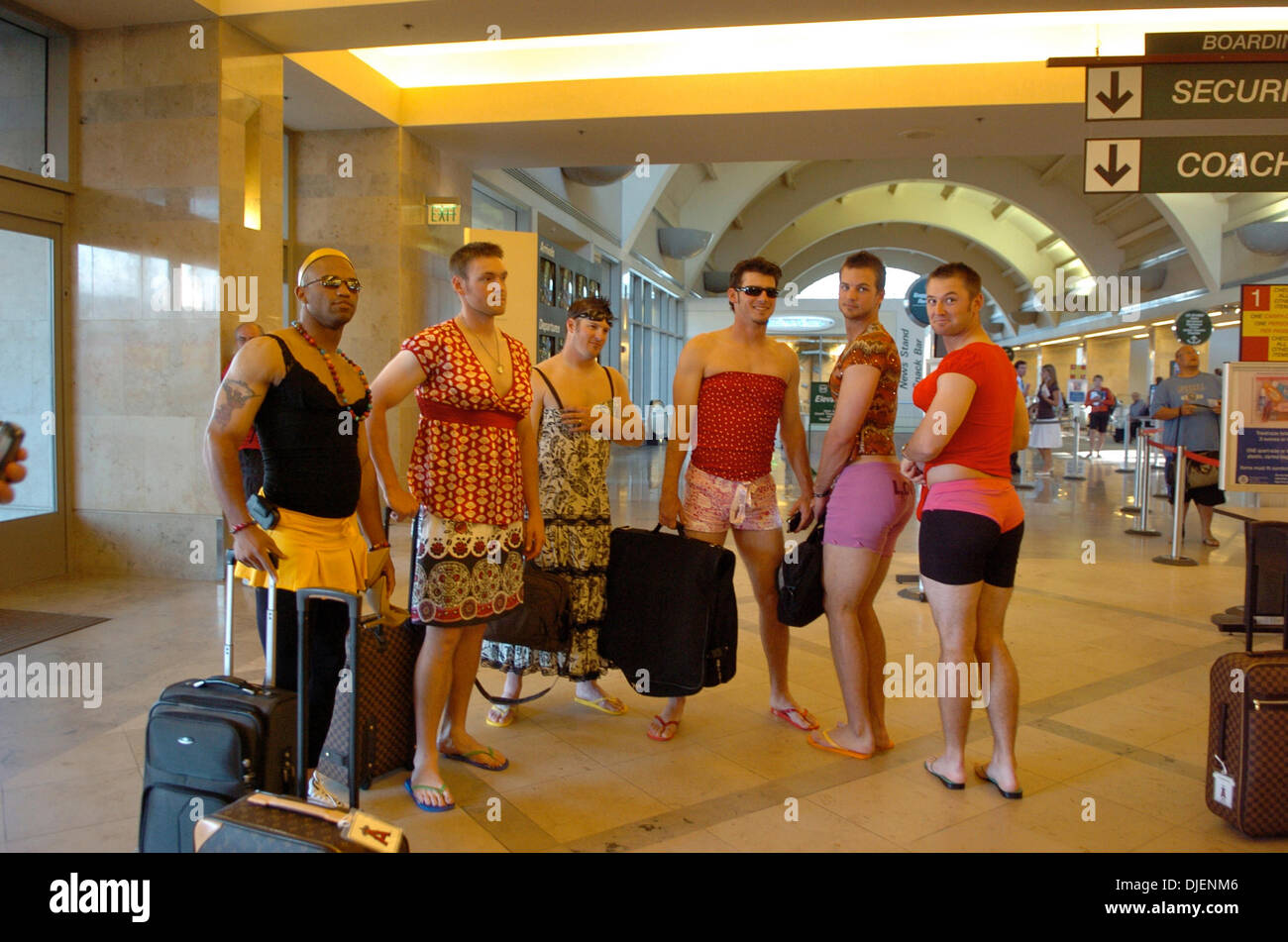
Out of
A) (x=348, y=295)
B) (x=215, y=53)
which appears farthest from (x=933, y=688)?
(x=215, y=53)

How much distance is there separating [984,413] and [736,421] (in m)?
0.93

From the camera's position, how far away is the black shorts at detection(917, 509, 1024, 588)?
2916 millimetres

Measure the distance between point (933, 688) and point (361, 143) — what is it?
7.37 metres

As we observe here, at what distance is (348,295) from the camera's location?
2518 millimetres

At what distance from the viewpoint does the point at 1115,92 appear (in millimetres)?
4230

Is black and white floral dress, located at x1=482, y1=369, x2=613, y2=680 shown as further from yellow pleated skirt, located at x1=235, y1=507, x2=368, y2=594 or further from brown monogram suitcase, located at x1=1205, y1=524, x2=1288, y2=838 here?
brown monogram suitcase, located at x1=1205, y1=524, x2=1288, y2=838

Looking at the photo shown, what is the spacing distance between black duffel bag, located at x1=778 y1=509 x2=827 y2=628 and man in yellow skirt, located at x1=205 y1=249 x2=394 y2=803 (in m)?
1.64

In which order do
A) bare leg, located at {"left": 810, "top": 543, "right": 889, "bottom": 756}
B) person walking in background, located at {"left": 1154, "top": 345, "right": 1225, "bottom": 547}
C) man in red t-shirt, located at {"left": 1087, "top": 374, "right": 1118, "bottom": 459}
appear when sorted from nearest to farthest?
bare leg, located at {"left": 810, "top": 543, "right": 889, "bottom": 756}
person walking in background, located at {"left": 1154, "top": 345, "right": 1225, "bottom": 547}
man in red t-shirt, located at {"left": 1087, "top": 374, "right": 1118, "bottom": 459}

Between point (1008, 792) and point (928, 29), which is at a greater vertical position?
point (928, 29)

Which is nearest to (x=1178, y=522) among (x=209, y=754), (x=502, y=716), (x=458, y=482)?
(x=502, y=716)

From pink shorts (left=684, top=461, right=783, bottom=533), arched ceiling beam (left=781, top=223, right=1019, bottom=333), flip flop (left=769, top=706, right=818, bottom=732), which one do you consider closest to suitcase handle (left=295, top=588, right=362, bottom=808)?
pink shorts (left=684, top=461, right=783, bottom=533)

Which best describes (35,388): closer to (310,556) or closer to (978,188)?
(310,556)
